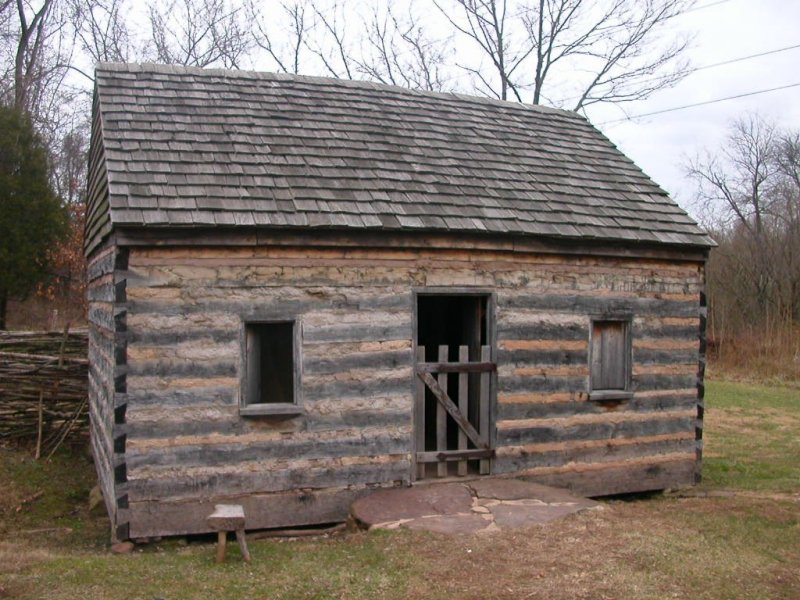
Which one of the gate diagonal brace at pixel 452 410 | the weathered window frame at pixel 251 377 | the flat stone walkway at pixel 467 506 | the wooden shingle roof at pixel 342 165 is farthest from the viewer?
the gate diagonal brace at pixel 452 410

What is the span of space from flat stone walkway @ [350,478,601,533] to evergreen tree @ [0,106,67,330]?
1620 centimetres

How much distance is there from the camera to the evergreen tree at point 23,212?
67.9 feet

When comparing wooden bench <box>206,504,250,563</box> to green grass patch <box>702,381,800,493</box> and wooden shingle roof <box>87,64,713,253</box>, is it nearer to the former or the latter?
wooden shingle roof <box>87,64,713,253</box>

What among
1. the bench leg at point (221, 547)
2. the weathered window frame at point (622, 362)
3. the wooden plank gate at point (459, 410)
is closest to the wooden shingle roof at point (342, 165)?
the weathered window frame at point (622, 362)

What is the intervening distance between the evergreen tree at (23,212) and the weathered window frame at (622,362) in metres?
16.7

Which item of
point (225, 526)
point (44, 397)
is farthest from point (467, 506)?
point (44, 397)

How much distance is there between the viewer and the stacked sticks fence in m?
12.1

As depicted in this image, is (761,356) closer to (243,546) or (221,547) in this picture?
(243,546)

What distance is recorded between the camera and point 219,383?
7801 millimetres

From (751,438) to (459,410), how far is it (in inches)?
333

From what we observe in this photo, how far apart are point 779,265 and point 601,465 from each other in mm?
23626

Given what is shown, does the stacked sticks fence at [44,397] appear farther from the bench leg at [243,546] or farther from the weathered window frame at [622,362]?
the weathered window frame at [622,362]

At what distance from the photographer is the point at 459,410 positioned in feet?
28.9

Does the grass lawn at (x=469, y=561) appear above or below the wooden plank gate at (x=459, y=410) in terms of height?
below
